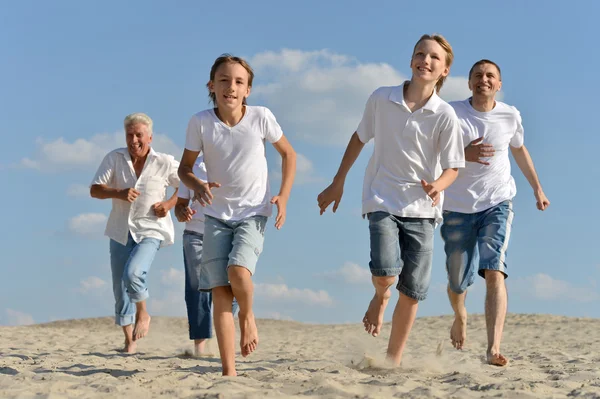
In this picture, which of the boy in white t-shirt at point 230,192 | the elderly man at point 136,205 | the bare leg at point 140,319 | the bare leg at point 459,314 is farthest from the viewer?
the bare leg at point 140,319

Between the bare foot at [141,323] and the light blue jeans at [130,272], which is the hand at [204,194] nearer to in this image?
the light blue jeans at [130,272]

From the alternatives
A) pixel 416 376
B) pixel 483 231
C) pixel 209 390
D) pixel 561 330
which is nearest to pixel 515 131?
pixel 483 231

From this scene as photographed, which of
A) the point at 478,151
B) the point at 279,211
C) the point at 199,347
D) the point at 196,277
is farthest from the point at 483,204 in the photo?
the point at 199,347

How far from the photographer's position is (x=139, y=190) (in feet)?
25.8

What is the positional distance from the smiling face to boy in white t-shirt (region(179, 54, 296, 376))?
123cm

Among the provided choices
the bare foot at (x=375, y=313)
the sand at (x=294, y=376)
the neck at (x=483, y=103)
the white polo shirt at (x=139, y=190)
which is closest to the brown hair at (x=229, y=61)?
the bare foot at (x=375, y=313)

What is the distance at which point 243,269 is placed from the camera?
5172 millimetres

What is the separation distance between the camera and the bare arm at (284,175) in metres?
5.34

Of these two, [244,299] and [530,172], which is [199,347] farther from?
[530,172]

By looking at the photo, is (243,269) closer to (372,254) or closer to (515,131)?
(372,254)

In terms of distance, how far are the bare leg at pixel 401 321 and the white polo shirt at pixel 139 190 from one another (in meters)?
3.05

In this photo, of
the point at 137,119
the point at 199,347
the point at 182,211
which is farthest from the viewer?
the point at 137,119

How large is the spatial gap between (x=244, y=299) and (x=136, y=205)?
298 cm

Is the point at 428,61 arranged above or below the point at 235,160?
above
